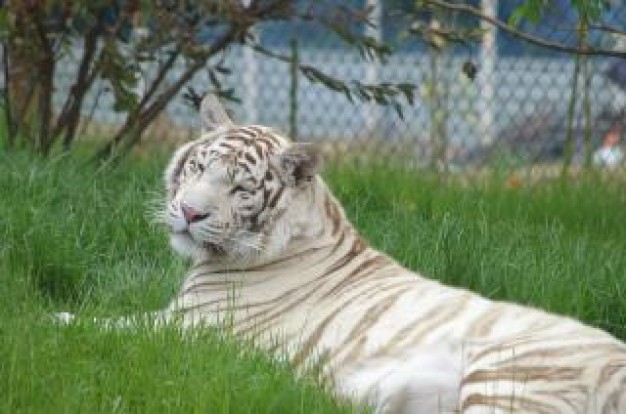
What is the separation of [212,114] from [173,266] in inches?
23.4

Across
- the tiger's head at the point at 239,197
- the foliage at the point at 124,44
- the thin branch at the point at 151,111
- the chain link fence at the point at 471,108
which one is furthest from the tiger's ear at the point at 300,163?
the thin branch at the point at 151,111

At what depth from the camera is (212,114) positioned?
5391 millimetres

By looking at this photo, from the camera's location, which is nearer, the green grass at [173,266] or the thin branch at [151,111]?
the green grass at [173,266]

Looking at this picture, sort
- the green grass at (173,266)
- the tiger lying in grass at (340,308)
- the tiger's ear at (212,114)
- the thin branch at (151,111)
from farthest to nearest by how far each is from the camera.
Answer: the thin branch at (151,111), the tiger's ear at (212,114), the tiger lying in grass at (340,308), the green grass at (173,266)

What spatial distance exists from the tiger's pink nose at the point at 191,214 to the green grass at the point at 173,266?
34cm

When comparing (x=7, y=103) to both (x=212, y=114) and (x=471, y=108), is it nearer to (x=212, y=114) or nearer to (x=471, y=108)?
(x=212, y=114)

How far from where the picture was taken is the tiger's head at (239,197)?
492 centimetres

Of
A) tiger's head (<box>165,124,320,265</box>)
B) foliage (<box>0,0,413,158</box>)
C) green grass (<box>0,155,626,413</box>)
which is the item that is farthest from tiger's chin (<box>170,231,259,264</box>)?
foliage (<box>0,0,413,158</box>)

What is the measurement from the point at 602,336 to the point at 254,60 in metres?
7.59

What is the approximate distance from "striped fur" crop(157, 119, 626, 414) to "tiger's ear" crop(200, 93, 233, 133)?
0.28ft

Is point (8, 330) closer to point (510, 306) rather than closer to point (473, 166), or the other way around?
point (510, 306)

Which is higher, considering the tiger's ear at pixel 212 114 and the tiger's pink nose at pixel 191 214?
the tiger's ear at pixel 212 114

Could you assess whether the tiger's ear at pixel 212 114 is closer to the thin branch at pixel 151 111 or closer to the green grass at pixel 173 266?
the green grass at pixel 173 266

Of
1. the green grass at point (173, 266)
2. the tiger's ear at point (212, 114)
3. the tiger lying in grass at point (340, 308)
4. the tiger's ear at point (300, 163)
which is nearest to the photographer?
the green grass at point (173, 266)
